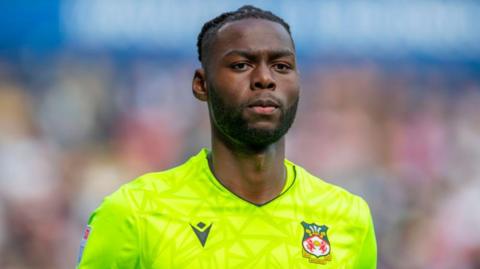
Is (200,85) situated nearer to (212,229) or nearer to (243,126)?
(243,126)

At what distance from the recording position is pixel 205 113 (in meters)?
7.11

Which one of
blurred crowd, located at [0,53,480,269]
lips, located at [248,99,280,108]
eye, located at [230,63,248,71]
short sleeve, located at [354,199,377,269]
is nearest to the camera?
lips, located at [248,99,280,108]

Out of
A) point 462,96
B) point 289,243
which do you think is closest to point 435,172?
point 462,96

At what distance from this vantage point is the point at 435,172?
7.51 meters

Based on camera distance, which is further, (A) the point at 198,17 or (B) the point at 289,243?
(A) the point at 198,17

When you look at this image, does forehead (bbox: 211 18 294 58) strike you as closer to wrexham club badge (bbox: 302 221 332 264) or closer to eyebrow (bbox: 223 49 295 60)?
eyebrow (bbox: 223 49 295 60)

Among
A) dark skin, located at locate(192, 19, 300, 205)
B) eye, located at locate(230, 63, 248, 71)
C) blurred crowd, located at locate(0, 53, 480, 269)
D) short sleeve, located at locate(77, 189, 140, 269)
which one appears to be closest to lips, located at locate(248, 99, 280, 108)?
dark skin, located at locate(192, 19, 300, 205)

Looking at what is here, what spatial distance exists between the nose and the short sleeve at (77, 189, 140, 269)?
591 mm

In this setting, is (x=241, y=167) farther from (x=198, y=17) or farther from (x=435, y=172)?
(x=435, y=172)

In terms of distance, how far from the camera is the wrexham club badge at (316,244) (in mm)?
2977

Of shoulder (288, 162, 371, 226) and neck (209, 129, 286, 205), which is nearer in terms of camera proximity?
neck (209, 129, 286, 205)

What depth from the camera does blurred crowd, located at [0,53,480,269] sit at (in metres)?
6.60

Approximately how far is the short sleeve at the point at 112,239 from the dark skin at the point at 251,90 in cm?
37

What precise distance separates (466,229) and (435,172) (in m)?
0.57
